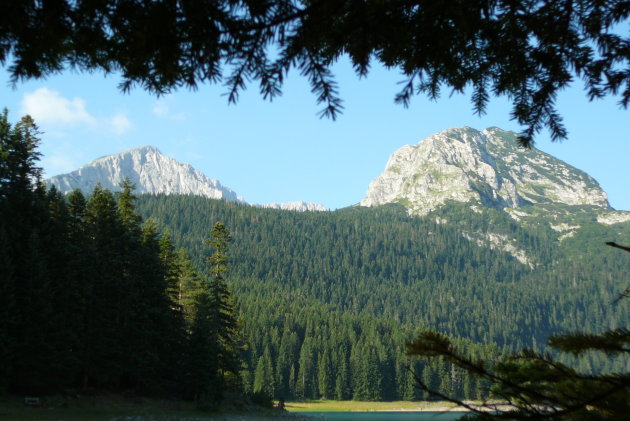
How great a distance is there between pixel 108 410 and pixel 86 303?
23.6 feet

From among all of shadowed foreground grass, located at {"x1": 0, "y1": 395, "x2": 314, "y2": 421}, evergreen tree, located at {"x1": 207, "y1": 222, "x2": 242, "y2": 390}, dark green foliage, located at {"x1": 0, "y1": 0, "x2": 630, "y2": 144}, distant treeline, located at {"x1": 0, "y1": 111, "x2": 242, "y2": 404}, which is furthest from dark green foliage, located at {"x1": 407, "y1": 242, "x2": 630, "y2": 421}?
evergreen tree, located at {"x1": 207, "y1": 222, "x2": 242, "y2": 390}

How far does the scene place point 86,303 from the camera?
3628 cm

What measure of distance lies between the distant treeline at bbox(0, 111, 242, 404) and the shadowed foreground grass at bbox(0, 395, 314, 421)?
4.44 ft

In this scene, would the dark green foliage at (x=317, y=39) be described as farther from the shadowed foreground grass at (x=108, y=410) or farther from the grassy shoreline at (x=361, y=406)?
the grassy shoreline at (x=361, y=406)

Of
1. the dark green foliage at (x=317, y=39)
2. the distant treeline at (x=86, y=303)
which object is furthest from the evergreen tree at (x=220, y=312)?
the dark green foliage at (x=317, y=39)

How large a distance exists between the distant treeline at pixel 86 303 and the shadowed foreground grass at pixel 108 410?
1.35 meters

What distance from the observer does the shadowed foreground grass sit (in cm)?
2789

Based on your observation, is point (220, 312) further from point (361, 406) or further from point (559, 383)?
point (361, 406)

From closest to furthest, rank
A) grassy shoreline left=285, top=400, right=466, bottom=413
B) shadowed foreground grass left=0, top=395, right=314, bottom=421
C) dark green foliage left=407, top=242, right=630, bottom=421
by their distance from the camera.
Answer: dark green foliage left=407, top=242, right=630, bottom=421 < shadowed foreground grass left=0, top=395, right=314, bottom=421 < grassy shoreline left=285, top=400, right=466, bottom=413

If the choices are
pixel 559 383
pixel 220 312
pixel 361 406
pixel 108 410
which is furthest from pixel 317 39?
pixel 361 406

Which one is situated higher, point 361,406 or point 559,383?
point 559,383

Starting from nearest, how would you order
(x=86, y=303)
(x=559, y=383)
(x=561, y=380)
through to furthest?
1. (x=559, y=383)
2. (x=561, y=380)
3. (x=86, y=303)

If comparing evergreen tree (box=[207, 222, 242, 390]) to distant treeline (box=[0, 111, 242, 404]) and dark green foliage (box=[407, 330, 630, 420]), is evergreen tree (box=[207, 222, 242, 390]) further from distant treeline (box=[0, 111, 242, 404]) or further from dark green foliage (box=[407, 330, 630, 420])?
dark green foliage (box=[407, 330, 630, 420])

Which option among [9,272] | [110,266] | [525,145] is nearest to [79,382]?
[110,266]
